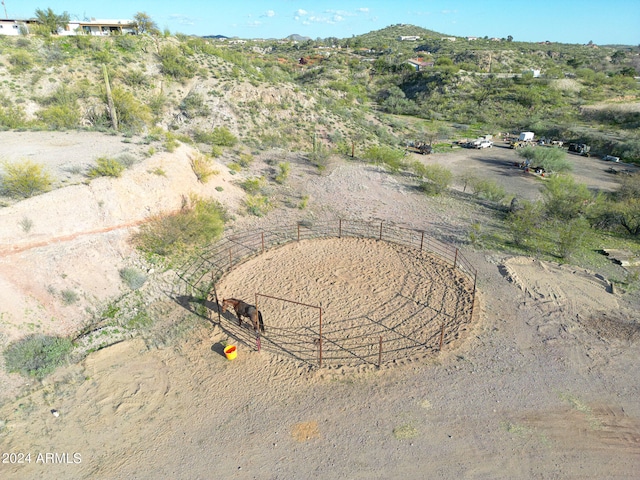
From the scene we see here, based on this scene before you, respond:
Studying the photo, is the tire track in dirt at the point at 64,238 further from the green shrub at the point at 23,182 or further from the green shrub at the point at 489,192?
the green shrub at the point at 489,192

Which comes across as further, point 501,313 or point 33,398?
point 501,313

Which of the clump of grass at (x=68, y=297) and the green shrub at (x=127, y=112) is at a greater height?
the green shrub at (x=127, y=112)

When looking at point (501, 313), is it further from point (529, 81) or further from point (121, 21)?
point (529, 81)

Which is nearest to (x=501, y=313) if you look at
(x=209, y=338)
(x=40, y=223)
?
(x=209, y=338)

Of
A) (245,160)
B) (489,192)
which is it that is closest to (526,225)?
(489,192)

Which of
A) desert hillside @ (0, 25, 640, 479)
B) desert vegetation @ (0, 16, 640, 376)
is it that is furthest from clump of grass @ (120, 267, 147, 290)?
desert hillside @ (0, 25, 640, 479)

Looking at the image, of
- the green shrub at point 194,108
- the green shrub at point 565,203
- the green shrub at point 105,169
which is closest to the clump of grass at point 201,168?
the green shrub at point 105,169
